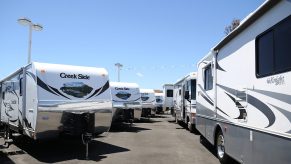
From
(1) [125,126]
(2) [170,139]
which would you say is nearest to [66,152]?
(2) [170,139]

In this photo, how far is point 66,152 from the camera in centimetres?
1080

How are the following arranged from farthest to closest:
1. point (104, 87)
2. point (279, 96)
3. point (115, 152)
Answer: point (104, 87) → point (115, 152) → point (279, 96)

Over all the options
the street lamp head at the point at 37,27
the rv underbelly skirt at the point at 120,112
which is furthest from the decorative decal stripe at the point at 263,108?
the street lamp head at the point at 37,27

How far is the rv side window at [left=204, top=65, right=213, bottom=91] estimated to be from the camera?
10.2m

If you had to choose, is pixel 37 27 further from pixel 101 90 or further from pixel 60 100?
pixel 60 100

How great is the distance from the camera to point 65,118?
10.4 m

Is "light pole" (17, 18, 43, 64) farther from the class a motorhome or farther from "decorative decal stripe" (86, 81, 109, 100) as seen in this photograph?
"decorative decal stripe" (86, 81, 109, 100)

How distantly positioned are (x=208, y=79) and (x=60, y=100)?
4.55m

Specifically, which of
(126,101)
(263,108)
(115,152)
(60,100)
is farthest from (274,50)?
(126,101)

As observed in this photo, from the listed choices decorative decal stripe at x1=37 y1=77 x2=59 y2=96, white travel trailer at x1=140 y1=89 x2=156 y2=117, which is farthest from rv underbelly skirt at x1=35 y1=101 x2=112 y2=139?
white travel trailer at x1=140 y1=89 x2=156 y2=117

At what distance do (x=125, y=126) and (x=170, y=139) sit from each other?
20.3 ft

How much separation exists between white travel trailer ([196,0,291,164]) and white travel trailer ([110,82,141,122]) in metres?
9.07

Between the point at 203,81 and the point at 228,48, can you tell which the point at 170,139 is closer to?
the point at 203,81

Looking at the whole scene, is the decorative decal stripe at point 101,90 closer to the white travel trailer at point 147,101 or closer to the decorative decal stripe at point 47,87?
the decorative decal stripe at point 47,87
